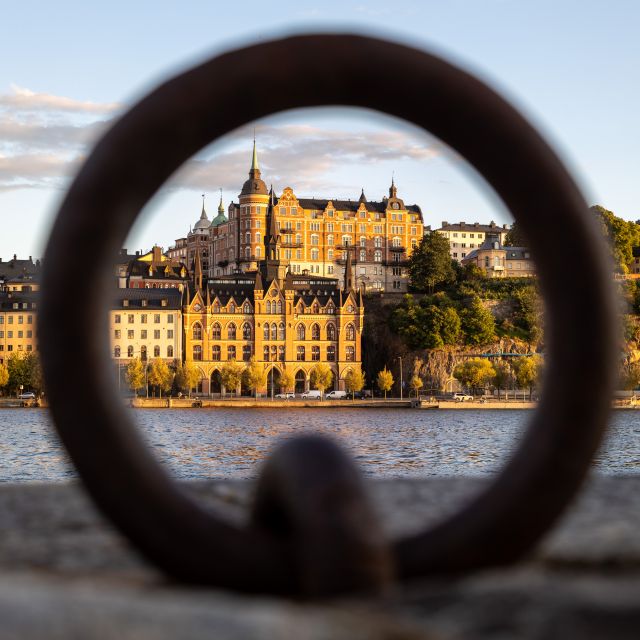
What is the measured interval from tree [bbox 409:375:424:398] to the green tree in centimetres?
723

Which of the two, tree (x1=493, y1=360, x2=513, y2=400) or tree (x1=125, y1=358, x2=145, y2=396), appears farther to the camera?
tree (x1=493, y1=360, x2=513, y2=400)

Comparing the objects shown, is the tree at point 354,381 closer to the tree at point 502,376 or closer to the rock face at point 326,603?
the tree at point 502,376

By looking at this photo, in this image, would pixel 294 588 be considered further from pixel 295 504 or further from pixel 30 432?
pixel 30 432

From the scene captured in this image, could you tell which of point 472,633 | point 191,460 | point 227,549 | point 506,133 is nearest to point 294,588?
point 227,549

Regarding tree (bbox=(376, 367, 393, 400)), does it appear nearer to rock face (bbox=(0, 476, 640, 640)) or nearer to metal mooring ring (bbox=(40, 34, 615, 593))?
rock face (bbox=(0, 476, 640, 640))

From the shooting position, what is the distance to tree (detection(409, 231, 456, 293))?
420ft

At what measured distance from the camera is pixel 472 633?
3.04 meters

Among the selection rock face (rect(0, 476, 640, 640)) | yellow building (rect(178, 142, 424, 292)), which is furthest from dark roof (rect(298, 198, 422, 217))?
rock face (rect(0, 476, 640, 640))

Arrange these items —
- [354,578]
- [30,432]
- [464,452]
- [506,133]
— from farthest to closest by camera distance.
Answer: [30,432], [464,452], [506,133], [354,578]

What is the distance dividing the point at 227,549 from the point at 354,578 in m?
0.58

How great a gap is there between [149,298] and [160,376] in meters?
12.7

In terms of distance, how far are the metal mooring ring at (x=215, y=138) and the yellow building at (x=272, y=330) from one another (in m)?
116

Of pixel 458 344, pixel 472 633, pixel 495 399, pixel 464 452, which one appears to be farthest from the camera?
pixel 458 344

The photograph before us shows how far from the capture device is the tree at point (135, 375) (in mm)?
113125
